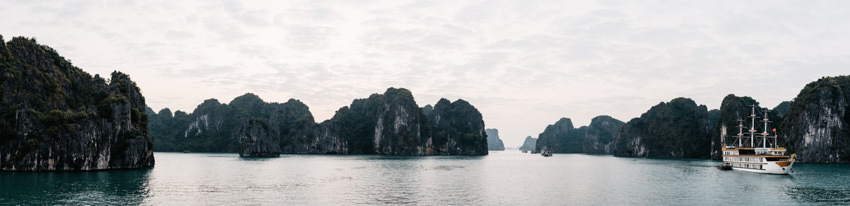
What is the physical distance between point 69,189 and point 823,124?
7301 inches

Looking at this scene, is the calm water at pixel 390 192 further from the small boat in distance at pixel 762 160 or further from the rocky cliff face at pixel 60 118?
the small boat in distance at pixel 762 160

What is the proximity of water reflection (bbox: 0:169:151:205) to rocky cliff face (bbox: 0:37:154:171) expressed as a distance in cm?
441

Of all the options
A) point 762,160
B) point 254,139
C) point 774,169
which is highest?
point 762,160

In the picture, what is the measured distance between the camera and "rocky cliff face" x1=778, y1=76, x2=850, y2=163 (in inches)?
5871

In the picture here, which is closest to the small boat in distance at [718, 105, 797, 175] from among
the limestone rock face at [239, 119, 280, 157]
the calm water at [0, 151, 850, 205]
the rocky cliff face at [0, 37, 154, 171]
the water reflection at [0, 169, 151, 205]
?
the calm water at [0, 151, 850, 205]

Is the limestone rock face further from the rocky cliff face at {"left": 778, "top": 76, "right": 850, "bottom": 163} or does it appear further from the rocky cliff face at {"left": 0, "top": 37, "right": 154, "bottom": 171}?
the rocky cliff face at {"left": 778, "top": 76, "right": 850, "bottom": 163}

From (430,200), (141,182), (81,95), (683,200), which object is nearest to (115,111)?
(81,95)

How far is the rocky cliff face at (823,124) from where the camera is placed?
149 m

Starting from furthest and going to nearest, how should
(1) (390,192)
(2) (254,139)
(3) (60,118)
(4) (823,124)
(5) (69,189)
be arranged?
(2) (254,139) → (4) (823,124) → (3) (60,118) → (1) (390,192) → (5) (69,189)

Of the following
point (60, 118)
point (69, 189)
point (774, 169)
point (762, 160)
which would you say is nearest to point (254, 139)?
point (60, 118)

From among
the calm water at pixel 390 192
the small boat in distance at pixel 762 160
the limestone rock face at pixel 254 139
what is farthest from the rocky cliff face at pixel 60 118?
the small boat in distance at pixel 762 160

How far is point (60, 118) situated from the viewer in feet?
261

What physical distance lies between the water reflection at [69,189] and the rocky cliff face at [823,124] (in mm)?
176345

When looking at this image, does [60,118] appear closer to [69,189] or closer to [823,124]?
[69,189]
